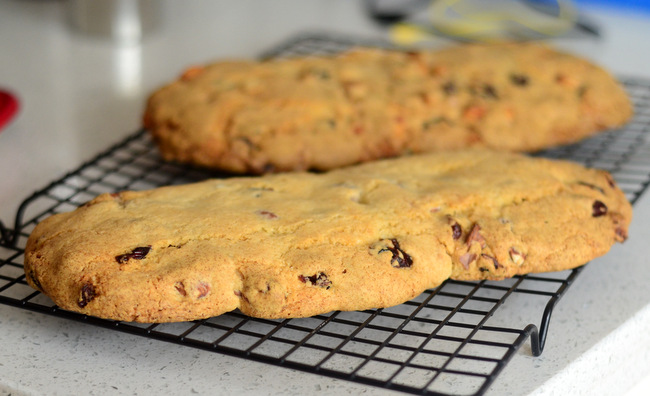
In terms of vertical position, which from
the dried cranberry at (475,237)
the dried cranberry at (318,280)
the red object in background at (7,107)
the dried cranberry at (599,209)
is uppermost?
the dried cranberry at (599,209)

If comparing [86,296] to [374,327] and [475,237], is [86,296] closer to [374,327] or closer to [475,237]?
[374,327]

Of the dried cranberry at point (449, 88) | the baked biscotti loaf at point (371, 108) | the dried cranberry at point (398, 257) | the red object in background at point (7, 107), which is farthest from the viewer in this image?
the red object in background at point (7, 107)

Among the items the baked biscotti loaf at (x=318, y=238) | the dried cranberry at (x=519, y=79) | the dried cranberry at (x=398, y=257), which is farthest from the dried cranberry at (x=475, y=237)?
the dried cranberry at (x=519, y=79)

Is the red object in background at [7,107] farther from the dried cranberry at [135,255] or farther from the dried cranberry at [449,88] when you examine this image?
the dried cranberry at [449,88]

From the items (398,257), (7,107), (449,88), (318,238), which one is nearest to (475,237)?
(398,257)

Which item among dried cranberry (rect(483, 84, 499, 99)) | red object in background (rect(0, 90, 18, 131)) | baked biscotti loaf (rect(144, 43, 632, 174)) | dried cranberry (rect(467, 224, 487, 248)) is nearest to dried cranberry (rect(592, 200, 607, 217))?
dried cranberry (rect(467, 224, 487, 248))

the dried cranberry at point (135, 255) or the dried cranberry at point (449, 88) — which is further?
the dried cranberry at point (449, 88)

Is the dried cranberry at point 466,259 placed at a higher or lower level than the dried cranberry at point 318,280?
higher

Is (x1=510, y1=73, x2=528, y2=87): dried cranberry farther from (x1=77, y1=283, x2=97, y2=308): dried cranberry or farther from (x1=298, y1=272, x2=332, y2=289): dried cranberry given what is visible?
(x1=77, y1=283, x2=97, y2=308): dried cranberry

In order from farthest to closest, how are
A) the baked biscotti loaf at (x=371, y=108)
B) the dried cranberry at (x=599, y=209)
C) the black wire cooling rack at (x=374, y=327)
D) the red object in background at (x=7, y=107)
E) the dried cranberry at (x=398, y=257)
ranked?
1. the red object in background at (x=7, y=107)
2. the baked biscotti loaf at (x=371, y=108)
3. the dried cranberry at (x=599, y=209)
4. the dried cranberry at (x=398, y=257)
5. the black wire cooling rack at (x=374, y=327)
